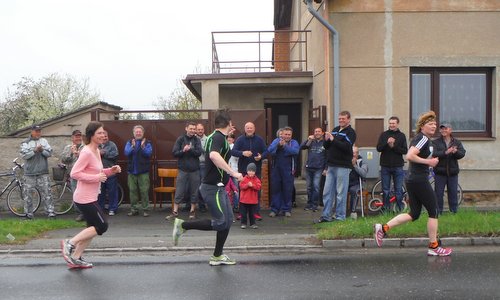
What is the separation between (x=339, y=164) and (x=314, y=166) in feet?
7.60

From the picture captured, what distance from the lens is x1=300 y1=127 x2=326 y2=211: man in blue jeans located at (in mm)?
13344

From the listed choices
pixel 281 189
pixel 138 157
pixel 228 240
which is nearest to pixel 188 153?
pixel 138 157

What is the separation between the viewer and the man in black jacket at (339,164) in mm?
10906

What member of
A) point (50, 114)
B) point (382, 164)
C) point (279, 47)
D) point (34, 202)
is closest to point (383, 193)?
point (382, 164)

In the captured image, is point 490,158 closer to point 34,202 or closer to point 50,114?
point 34,202

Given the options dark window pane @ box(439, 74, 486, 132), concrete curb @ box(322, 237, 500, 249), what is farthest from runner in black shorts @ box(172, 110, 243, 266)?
dark window pane @ box(439, 74, 486, 132)

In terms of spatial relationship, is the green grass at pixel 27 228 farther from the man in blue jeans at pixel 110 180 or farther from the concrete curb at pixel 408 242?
the concrete curb at pixel 408 242

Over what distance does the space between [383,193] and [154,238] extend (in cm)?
481

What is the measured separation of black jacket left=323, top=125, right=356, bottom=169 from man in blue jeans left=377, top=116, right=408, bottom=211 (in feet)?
4.69

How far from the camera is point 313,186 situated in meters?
13.5

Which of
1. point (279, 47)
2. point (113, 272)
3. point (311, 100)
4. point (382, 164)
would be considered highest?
point (279, 47)

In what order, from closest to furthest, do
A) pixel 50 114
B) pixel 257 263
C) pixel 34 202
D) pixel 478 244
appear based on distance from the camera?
pixel 257 263
pixel 478 244
pixel 34 202
pixel 50 114

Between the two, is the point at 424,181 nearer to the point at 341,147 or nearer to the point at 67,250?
the point at 341,147

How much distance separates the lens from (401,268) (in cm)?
786
